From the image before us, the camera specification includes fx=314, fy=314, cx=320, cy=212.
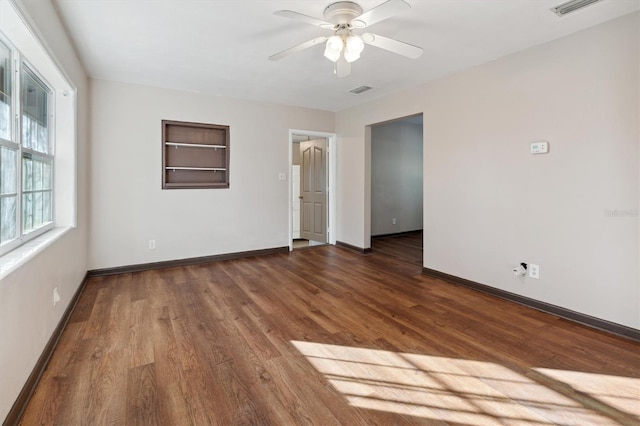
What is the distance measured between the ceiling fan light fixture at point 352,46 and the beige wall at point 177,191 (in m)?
2.85

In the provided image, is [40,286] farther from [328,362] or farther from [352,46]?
[352,46]

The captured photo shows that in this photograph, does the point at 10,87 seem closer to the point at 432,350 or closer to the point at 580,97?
the point at 432,350

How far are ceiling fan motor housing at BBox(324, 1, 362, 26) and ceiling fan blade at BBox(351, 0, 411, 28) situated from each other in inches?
2.8

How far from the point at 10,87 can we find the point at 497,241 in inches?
166

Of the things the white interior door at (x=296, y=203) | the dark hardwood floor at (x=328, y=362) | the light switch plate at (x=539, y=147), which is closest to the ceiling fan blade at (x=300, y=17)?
the light switch plate at (x=539, y=147)

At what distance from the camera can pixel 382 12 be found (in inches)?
81.8

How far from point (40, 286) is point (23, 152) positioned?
94 centimetres

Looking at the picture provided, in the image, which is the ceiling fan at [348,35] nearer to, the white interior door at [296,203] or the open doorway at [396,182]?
the open doorway at [396,182]

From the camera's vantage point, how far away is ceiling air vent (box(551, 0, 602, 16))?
2.27 m

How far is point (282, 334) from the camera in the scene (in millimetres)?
2504

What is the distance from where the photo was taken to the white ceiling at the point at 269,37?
2.35 m

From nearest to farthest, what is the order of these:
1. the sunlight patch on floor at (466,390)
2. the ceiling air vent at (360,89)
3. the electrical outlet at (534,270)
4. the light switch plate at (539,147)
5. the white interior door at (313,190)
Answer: the sunlight patch on floor at (466,390)
the light switch plate at (539,147)
the electrical outlet at (534,270)
the ceiling air vent at (360,89)
the white interior door at (313,190)

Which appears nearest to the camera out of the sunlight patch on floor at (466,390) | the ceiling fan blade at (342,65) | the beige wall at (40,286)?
the beige wall at (40,286)

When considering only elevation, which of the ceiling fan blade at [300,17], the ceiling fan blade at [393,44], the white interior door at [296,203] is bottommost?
the white interior door at [296,203]
